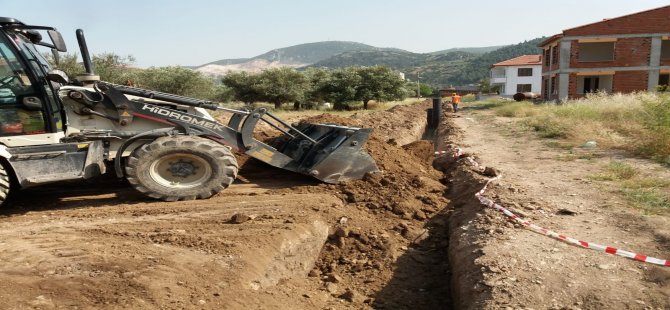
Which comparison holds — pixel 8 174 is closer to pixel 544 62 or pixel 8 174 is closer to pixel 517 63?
pixel 544 62

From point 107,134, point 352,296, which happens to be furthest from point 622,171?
→ point 107,134

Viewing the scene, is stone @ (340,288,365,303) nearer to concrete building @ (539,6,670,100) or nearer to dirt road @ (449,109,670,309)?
dirt road @ (449,109,670,309)

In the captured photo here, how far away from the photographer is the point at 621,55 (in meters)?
31.6

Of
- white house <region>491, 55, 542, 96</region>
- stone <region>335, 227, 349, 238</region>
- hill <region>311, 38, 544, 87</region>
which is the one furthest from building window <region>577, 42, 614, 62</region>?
hill <region>311, 38, 544, 87</region>

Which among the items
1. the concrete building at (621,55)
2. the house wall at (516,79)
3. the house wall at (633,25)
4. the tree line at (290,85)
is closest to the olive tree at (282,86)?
the tree line at (290,85)

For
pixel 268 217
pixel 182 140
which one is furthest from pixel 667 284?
pixel 182 140

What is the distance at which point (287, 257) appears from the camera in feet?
16.4

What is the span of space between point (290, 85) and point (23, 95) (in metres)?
29.1

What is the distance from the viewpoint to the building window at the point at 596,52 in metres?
35.7

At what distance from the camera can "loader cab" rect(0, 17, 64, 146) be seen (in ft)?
18.6

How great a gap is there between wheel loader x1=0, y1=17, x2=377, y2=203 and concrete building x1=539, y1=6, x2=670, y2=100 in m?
A: 30.6

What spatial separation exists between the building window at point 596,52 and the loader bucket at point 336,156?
34.6 m

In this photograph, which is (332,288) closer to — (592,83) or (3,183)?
(3,183)

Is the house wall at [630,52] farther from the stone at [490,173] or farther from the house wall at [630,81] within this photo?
the stone at [490,173]
